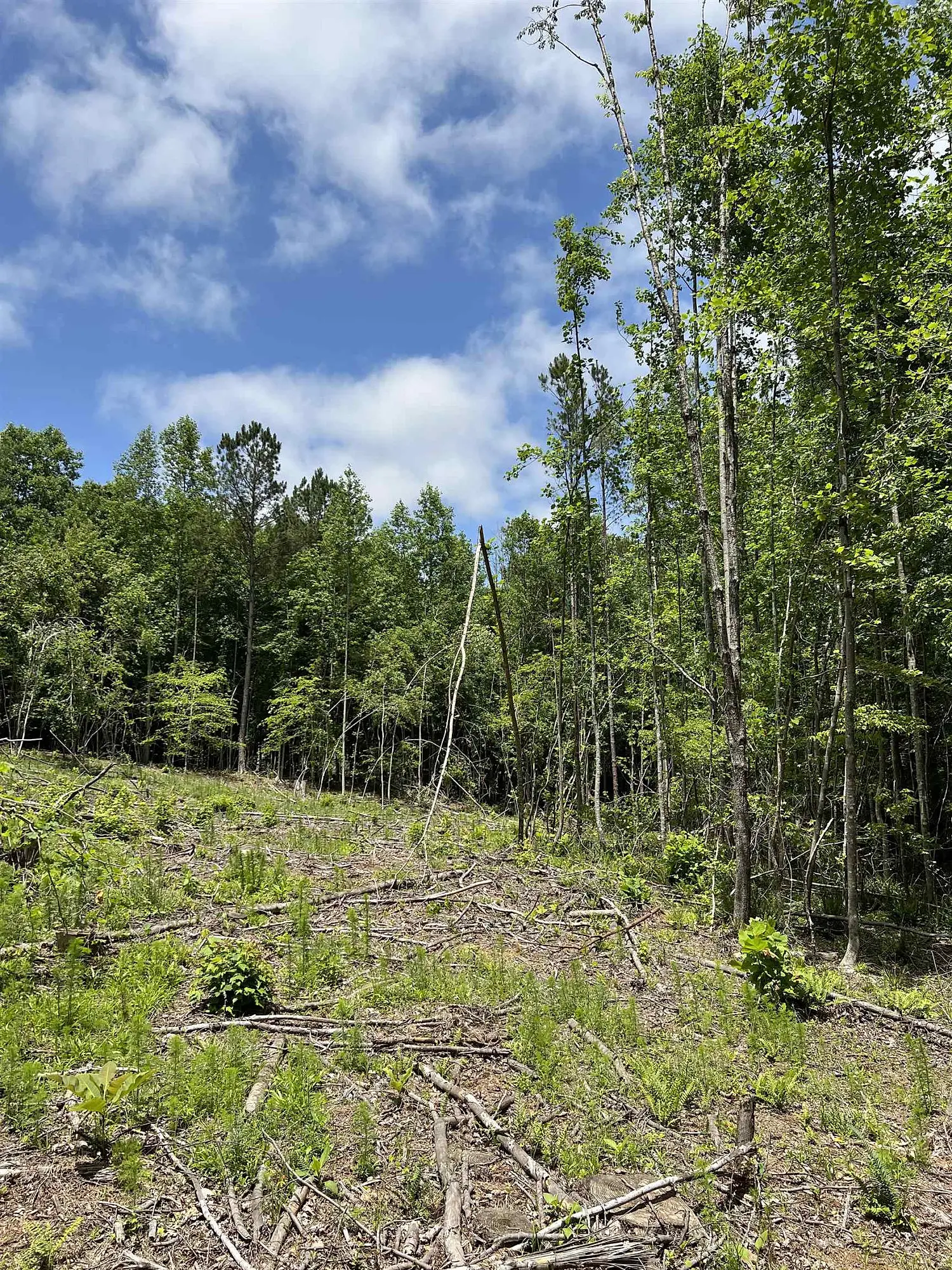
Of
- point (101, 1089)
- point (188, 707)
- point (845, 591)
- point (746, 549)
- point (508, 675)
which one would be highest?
point (746, 549)

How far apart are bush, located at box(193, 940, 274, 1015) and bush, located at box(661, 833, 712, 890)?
7105 millimetres

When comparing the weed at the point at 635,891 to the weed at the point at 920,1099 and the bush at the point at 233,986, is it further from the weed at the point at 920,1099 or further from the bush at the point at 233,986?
the bush at the point at 233,986

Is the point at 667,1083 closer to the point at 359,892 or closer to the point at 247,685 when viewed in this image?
the point at 359,892

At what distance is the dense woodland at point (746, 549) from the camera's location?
279 inches

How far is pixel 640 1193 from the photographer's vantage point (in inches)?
125

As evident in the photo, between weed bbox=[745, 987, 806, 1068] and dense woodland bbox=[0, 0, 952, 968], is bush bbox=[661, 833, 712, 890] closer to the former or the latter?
dense woodland bbox=[0, 0, 952, 968]

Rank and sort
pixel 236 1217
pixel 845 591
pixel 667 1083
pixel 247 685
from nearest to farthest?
1. pixel 236 1217
2. pixel 667 1083
3. pixel 845 591
4. pixel 247 685

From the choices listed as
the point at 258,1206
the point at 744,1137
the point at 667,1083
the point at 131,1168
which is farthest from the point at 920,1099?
the point at 131,1168

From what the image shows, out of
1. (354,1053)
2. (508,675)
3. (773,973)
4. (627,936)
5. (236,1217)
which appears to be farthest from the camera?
(508,675)

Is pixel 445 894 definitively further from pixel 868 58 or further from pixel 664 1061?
pixel 868 58

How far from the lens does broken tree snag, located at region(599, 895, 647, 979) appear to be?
6478 mm

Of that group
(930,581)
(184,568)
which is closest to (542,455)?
(930,581)

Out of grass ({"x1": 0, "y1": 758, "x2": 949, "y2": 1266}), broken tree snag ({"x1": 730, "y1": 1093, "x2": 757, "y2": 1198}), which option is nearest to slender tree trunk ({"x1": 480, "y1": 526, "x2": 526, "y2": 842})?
grass ({"x1": 0, "y1": 758, "x2": 949, "y2": 1266})

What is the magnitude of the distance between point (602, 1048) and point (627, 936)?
2.69 meters
